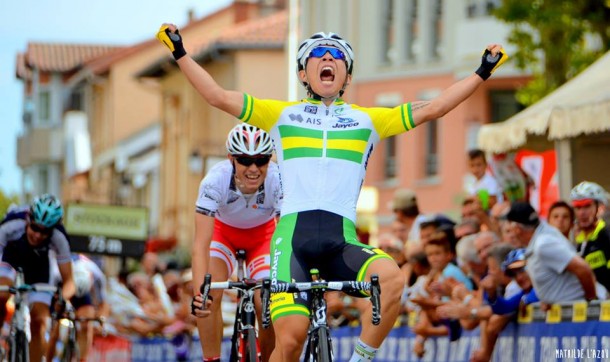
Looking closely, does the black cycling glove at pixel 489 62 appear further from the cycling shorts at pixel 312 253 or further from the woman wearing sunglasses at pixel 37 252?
the woman wearing sunglasses at pixel 37 252

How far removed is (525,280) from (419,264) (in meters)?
3.34

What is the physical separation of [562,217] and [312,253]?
4.78 metres

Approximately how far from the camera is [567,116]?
17.4 meters

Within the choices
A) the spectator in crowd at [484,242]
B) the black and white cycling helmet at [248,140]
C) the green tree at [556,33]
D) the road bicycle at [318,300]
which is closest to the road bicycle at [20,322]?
the spectator in crowd at [484,242]

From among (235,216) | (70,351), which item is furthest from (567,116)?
(70,351)

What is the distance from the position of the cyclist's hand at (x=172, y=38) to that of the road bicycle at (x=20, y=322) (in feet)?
21.4

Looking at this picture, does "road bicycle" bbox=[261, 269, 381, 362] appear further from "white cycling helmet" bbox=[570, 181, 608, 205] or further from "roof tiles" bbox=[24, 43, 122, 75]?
"roof tiles" bbox=[24, 43, 122, 75]

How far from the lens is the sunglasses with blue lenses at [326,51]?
36.6 feet

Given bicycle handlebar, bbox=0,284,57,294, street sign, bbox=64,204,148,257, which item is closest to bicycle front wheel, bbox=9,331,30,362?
bicycle handlebar, bbox=0,284,57,294

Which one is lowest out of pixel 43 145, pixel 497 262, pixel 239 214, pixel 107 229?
pixel 497 262

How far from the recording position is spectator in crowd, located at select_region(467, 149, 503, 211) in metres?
18.9

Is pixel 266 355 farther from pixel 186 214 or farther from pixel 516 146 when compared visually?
pixel 186 214

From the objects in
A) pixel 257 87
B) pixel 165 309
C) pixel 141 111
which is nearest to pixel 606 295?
pixel 165 309

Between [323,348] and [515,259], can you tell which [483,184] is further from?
[323,348]
